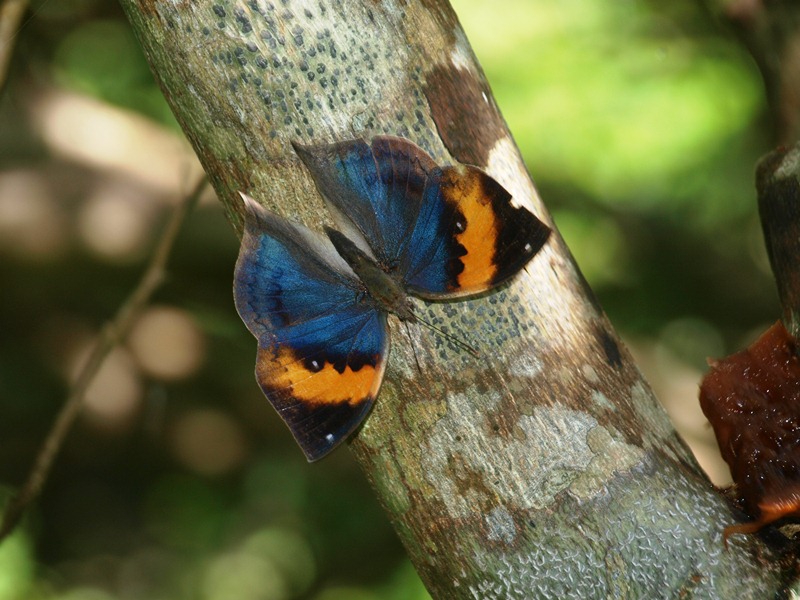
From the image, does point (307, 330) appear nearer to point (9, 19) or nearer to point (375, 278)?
point (375, 278)

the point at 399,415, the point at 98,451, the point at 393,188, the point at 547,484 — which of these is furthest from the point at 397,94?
the point at 98,451

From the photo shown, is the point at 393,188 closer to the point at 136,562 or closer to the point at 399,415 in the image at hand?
the point at 399,415

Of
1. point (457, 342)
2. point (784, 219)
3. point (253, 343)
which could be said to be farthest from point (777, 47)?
point (253, 343)

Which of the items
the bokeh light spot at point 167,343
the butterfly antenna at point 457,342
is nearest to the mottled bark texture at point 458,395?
the butterfly antenna at point 457,342

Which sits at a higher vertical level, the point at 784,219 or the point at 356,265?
the point at 784,219

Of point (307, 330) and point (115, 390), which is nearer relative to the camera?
point (307, 330)

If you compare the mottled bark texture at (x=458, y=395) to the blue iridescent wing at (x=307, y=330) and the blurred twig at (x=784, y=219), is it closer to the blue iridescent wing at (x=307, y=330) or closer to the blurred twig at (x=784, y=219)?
the blue iridescent wing at (x=307, y=330)

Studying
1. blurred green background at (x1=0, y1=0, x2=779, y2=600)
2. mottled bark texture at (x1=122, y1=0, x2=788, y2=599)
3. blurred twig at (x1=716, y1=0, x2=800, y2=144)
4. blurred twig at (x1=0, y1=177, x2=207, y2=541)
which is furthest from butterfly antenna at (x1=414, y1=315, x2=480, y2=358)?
blurred green background at (x1=0, y1=0, x2=779, y2=600)
